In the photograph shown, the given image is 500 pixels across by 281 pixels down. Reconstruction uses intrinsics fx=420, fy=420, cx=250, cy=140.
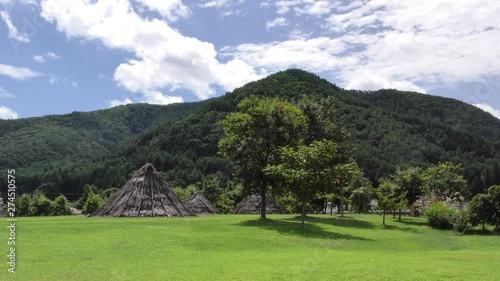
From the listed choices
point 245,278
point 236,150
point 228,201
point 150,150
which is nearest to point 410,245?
point 245,278

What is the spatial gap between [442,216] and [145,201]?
24.3 meters

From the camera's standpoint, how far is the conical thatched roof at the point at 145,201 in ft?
112

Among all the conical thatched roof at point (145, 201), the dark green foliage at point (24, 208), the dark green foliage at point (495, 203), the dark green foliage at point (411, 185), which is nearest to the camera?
the dark green foliage at point (495, 203)

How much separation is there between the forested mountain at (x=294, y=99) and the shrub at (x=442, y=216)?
6402 cm

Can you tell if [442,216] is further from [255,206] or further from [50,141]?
[50,141]

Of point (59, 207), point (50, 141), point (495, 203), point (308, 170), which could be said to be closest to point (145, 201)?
point (308, 170)

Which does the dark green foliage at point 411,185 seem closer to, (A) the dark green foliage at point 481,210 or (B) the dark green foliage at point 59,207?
(A) the dark green foliage at point 481,210

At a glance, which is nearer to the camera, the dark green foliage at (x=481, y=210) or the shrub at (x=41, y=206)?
the dark green foliage at (x=481, y=210)

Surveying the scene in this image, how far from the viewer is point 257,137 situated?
33.8 meters

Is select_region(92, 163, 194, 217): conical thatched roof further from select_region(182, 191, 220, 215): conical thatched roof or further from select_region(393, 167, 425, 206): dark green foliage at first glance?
select_region(393, 167, 425, 206): dark green foliage

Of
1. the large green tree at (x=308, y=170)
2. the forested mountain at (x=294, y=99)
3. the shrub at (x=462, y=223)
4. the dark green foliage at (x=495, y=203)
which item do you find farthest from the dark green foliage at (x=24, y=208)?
the dark green foliage at (x=495, y=203)

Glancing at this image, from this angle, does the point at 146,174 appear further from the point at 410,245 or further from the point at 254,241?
the point at 410,245

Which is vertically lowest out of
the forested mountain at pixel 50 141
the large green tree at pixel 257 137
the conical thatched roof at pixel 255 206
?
the conical thatched roof at pixel 255 206

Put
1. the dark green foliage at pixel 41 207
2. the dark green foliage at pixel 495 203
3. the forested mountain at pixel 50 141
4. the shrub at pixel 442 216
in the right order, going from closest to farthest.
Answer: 1. the dark green foliage at pixel 495 203
2. the shrub at pixel 442 216
3. the dark green foliage at pixel 41 207
4. the forested mountain at pixel 50 141
